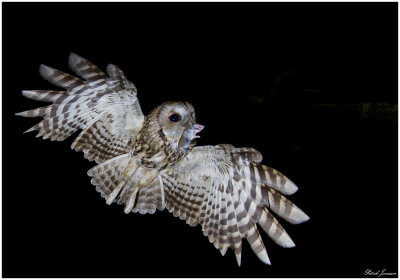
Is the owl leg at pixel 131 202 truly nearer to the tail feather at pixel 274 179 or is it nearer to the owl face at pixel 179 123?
the owl face at pixel 179 123

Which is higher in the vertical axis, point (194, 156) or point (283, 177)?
point (194, 156)

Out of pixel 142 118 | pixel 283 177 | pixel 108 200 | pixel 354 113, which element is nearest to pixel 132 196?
pixel 108 200

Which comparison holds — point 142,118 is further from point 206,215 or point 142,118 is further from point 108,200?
point 206,215

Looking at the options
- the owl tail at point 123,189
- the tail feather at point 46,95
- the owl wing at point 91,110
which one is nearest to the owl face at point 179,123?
the owl wing at point 91,110

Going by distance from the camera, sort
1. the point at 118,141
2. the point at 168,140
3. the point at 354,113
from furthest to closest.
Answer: the point at 354,113
the point at 118,141
the point at 168,140

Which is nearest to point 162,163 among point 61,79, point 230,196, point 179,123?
point 179,123

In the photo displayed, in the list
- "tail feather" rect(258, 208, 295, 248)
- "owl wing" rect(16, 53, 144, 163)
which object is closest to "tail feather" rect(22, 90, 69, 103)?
"owl wing" rect(16, 53, 144, 163)
